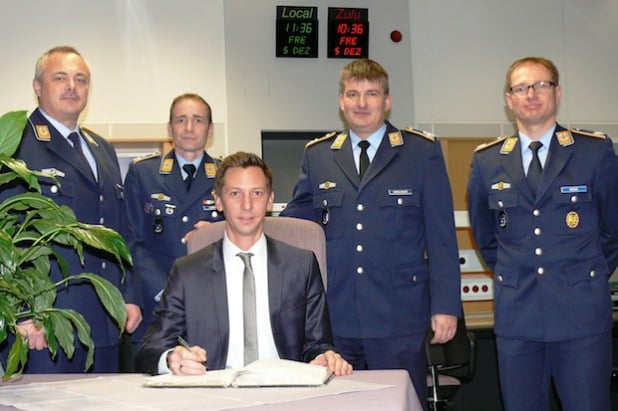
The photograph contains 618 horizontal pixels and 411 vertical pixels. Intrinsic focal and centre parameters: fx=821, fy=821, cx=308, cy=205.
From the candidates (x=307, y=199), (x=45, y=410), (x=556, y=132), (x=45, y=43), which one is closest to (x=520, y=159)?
(x=556, y=132)

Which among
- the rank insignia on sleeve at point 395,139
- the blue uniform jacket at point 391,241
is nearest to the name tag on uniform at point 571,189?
the blue uniform jacket at point 391,241

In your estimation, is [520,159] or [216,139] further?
[216,139]

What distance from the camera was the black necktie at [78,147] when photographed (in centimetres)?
308

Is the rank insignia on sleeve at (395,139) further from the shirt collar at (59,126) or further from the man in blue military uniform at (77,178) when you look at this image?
the shirt collar at (59,126)

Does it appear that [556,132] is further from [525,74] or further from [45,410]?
[45,410]

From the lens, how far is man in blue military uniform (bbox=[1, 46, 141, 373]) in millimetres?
2955

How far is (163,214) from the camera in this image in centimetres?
344

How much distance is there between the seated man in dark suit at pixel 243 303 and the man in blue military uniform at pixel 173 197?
38.3 inches

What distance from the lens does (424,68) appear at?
688cm

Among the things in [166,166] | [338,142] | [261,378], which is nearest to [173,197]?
[166,166]

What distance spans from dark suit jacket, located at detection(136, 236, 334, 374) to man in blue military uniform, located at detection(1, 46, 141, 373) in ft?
2.25

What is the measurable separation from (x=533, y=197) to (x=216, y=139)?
12.7ft

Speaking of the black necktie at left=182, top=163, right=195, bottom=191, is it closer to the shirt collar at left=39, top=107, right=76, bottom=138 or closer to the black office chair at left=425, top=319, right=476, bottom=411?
the shirt collar at left=39, top=107, right=76, bottom=138

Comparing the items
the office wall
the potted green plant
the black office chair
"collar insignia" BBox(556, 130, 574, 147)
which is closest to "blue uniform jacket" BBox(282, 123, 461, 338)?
"collar insignia" BBox(556, 130, 574, 147)
